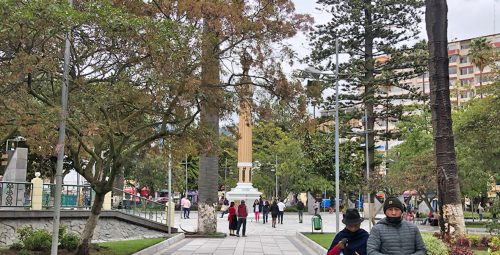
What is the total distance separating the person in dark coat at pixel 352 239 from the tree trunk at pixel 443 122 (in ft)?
18.7

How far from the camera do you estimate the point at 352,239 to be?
5688 millimetres

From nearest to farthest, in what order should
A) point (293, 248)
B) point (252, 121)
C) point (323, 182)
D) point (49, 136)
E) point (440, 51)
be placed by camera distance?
point (440, 51), point (49, 136), point (252, 121), point (293, 248), point (323, 182)

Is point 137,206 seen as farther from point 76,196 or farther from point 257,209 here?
point 257,209

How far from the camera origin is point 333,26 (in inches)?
1636

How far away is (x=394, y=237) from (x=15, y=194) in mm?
16027

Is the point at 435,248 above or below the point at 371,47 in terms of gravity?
below

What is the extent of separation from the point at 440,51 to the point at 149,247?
10909 millimetres

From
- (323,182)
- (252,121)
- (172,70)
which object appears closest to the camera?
(172,70)

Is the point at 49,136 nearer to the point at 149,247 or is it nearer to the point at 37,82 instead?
the point at 37,82

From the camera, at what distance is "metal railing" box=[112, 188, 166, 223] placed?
24562mm

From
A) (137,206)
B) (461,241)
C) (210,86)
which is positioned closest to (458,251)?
(461,241)

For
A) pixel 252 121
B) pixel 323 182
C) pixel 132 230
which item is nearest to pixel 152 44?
pixel 252 121

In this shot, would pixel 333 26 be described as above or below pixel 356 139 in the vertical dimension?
above

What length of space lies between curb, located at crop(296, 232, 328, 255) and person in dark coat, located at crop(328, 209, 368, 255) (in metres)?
11.1
